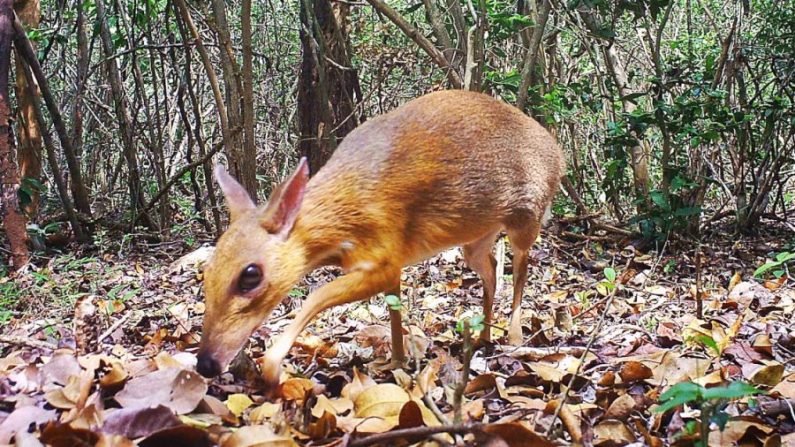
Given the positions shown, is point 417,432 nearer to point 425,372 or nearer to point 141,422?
point 141,422

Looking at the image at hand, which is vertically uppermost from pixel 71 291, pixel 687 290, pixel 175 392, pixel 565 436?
pixel 175 392

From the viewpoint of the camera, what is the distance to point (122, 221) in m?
8.65

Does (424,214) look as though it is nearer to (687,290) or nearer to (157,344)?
(157,344)

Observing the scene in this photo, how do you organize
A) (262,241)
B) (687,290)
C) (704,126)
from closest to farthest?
(262,241)
(687,290)
(704,126)

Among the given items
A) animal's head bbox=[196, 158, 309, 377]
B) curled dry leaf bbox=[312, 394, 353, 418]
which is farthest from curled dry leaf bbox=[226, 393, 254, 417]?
curled dry leaf bbox=[312, 394, 353, 418]

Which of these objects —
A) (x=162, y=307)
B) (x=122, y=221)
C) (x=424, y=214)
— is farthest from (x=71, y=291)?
(x=424, y=214)

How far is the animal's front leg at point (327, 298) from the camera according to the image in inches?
112

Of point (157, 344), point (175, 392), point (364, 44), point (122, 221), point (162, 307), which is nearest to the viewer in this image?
point (175, 392)

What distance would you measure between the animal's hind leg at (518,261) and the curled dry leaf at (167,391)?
2163mm

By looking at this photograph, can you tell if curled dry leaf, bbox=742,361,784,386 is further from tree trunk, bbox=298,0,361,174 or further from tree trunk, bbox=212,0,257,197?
tree trunk, bbox=298,0,361,174

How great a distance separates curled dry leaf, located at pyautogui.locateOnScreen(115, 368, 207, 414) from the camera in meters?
2.59

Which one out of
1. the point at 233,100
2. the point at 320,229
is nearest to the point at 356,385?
the point at 320,229

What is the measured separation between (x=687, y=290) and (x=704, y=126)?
1.66 m

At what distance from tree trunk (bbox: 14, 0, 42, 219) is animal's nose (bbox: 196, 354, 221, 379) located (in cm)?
581
